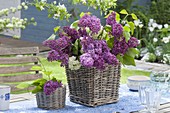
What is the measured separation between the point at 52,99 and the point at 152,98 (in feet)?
1.58

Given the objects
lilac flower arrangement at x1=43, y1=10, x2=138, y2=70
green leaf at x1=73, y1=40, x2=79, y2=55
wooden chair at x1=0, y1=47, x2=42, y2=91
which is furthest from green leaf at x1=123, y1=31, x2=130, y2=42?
wooden chair at x1=0, y1=47, x2=42, y2=91

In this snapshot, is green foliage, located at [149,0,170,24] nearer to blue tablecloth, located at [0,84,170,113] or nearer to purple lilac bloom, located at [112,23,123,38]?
blue tablecloth, located at [0,84,170,113]

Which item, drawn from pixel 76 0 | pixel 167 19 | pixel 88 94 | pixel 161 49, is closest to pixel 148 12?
pixel 167 19

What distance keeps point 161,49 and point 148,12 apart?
182 centimetres

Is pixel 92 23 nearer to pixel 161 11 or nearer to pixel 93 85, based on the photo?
pixel 93 85

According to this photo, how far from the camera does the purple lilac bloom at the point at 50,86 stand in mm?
1936

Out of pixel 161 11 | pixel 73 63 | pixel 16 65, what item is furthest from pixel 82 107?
pixel 161 11

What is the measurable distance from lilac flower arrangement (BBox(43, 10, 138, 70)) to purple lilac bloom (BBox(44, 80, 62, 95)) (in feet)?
0.34

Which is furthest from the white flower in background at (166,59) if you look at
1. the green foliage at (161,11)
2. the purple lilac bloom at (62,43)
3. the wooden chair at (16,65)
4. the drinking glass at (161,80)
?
the purple lilac bloom at (62,43)

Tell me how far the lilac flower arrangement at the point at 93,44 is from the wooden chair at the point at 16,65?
27.4 inches

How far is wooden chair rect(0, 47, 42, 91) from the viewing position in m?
2.57

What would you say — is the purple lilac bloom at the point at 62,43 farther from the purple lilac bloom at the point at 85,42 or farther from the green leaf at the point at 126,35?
the green leaf at the point at 126,35

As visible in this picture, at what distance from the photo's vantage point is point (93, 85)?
1.98m

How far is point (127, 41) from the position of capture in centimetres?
195
